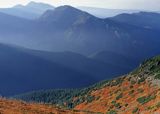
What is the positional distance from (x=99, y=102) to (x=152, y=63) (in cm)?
2504

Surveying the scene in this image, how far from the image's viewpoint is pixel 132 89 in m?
98.6

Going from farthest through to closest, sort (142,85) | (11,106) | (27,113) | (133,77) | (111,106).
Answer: (133,77) → (142,85) → (111,106) → (11,106) → (27,113)

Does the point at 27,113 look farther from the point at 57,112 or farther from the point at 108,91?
the point at 108,91

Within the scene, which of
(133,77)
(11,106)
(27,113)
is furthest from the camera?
(133,77)

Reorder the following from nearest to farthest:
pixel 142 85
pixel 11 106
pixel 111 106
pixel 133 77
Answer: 1. pixel 11 106
2. pixel 111 106
3. pixel 142 85
4. pixel 133 77

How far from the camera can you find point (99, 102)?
101375 millimetres

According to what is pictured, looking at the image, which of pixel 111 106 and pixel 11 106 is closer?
pixel 11 106

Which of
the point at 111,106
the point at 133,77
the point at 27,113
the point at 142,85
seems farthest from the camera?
the point at 133,77

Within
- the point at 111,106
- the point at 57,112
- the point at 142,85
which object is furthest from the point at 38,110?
the point at 142,85

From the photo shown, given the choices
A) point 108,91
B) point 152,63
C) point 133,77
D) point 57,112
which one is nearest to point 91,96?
point 108,91

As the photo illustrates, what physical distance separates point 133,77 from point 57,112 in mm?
69069

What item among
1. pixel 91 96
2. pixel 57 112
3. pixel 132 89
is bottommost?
pixel 91 96

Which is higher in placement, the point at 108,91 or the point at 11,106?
the point at 11,106

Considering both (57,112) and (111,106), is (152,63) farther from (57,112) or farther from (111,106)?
(57,112)
